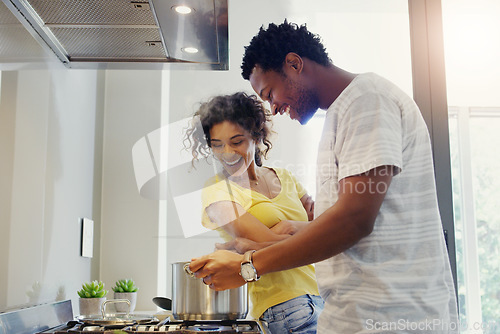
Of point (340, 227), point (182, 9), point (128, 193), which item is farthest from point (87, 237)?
point (340, 227)

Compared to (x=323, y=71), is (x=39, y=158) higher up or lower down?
lower down

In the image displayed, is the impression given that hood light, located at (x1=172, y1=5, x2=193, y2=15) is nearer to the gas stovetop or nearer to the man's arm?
the man's arm

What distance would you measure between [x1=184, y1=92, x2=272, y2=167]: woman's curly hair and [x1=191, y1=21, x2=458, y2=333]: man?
0.49 metres

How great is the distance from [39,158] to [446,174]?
118cm

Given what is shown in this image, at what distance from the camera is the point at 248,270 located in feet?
3.18

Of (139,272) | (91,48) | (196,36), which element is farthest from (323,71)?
(139,272)

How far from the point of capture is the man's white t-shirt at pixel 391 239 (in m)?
Answer: 0.87

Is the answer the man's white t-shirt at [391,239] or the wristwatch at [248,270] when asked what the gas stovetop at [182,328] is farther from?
the man's white t-shirt at [391,239]

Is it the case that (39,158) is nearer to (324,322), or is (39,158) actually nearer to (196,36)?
(196,36)

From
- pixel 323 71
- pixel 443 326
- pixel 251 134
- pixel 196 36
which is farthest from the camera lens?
pixel 251 134

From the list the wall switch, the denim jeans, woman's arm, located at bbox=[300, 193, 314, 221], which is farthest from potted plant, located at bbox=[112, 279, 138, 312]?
woman's arm, located at bbox=[300, 193, 314, 221]

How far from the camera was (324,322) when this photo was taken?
3.06ft

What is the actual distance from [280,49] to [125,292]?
2.40 ft

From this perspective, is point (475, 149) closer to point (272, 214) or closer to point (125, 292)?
point (272, 214)
